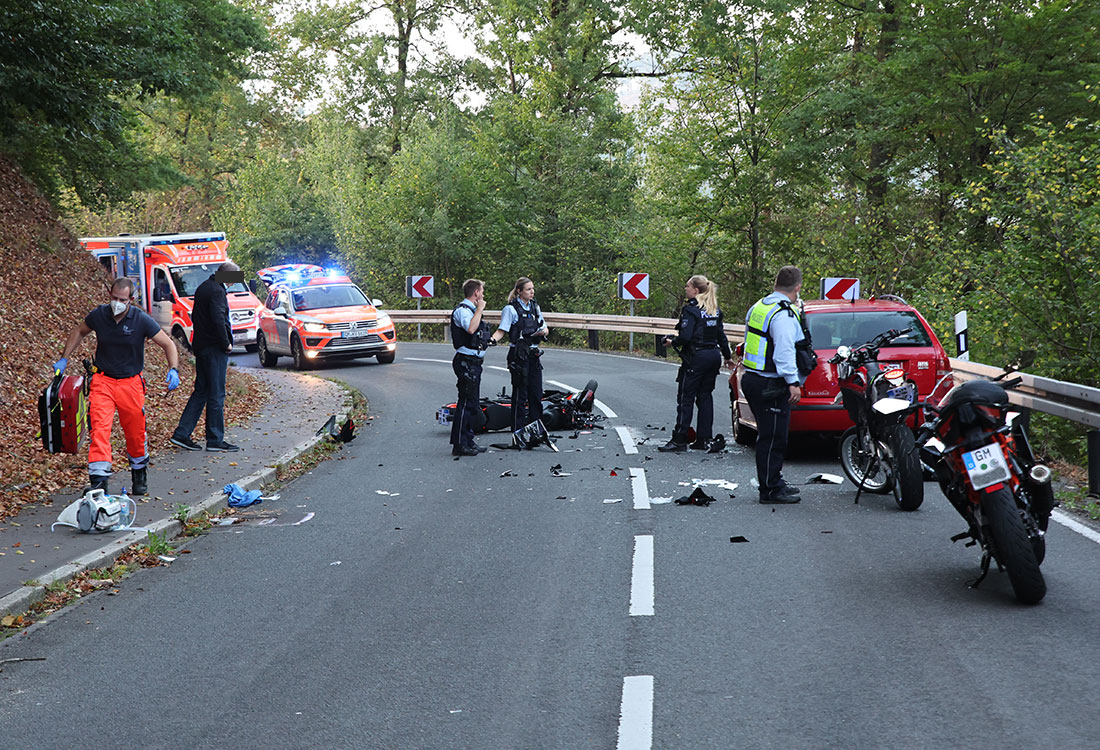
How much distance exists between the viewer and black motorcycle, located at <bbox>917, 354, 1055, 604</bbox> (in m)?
6.09

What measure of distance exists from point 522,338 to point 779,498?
4.75 m

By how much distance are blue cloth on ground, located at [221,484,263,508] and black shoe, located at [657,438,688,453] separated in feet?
15.5

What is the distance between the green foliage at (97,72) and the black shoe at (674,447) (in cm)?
964

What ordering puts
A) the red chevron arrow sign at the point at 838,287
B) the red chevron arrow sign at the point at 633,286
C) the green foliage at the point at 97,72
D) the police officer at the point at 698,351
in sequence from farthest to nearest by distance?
the red chevron arrow sign at the point at 633,286 < the red chevron arrow sign at the point at 838,287 < the green foliage at the point at 97,72 < the police officer at the point at 698,351

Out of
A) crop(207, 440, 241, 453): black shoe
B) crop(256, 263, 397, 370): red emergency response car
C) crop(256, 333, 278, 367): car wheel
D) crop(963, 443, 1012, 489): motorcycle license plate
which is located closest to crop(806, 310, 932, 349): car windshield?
crop(963, 443, 1012, 489): motorcycle license plate

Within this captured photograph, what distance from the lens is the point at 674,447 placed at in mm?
12961

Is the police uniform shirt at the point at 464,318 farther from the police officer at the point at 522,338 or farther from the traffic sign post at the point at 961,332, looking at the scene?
the traffic sign post at the point at 961,332

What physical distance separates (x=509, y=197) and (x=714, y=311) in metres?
29.2

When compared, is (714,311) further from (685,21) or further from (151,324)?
(685,21)

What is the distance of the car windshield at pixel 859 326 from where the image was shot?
1176cm

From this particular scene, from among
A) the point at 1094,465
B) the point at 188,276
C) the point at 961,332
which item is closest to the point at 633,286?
the point at 188,276

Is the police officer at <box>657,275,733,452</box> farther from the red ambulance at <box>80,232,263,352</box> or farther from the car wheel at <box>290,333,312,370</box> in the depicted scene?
the red ambulance at <box>80,232,263,352</box>

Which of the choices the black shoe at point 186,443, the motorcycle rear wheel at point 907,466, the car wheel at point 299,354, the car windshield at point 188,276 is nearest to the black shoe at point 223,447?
the black shoe at point 186,443

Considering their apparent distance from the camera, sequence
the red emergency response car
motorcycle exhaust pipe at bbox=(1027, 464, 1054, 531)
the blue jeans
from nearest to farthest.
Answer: motorcycle exhaust pipe at bbox=(1027, 464, 1054, 531), the blue jeans, the red emergency response car
